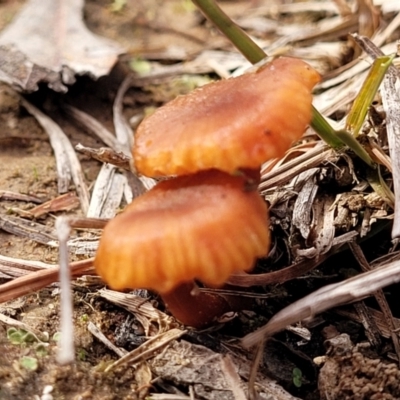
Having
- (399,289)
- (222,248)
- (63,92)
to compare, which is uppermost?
(63,92)

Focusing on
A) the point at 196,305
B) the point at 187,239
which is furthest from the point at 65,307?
the point at 196,305

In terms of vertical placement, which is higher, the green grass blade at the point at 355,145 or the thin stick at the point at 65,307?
the thin stick at the point at 65,307

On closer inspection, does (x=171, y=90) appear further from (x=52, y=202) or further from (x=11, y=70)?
(x=52, y=202)

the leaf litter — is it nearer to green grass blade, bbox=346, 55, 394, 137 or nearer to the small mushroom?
green grass blade, bbox=346, 55, 394, 137

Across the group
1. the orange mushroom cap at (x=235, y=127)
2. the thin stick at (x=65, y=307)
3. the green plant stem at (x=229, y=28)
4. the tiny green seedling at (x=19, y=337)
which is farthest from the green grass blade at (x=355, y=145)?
the tiny green seedling at (x=19, y=337)

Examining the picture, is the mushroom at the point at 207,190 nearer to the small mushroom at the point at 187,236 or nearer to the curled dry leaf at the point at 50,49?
the small mushroom at the point at 187,236

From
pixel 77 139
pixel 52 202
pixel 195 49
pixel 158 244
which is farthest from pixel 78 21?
pixel 158 244

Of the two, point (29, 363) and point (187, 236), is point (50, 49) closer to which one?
point (29, 363)

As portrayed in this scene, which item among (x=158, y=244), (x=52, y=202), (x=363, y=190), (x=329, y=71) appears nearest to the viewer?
(x=158, y=244)
